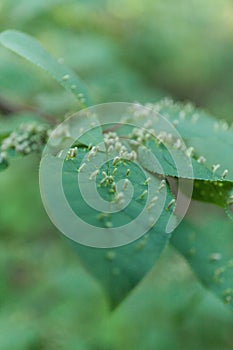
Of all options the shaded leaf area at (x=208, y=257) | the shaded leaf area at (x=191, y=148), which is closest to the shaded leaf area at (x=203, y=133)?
the shaded leaf area at (x=191, y=148)

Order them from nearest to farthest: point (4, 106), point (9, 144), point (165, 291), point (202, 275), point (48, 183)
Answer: point (48, 183) → point (202, 275) → point (9, 144) → point (4, 106) → point (165, 291)

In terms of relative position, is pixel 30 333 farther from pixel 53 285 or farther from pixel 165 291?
pixel 165 291

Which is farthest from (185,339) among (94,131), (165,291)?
(94,131)

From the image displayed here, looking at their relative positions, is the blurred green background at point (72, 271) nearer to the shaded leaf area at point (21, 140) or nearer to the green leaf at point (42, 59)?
the shaded leaf area at point (21, 140)

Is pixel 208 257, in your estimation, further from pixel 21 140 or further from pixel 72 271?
pixel 72 271

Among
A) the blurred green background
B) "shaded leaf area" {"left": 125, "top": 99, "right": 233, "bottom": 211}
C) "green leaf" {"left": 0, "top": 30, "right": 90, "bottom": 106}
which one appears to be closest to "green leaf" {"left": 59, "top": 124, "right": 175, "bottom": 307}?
"shaded leaf area" {"left": 125, "top": 99, "right": 233, "bottom": 211}
